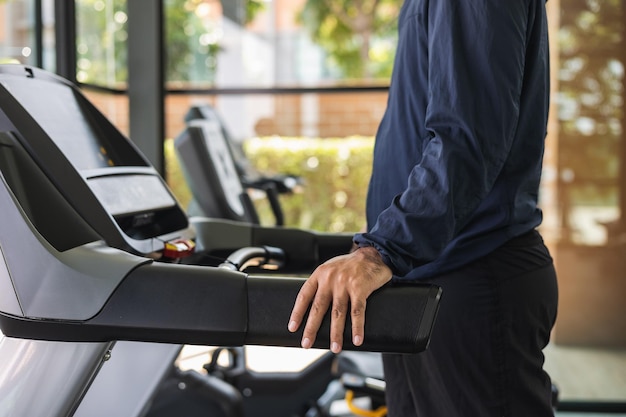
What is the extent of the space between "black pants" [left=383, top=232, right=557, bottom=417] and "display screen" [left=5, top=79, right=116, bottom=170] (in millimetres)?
612

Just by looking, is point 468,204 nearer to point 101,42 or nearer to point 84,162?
point 84,162

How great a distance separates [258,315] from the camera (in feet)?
3.10

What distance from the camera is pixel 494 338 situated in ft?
3.96

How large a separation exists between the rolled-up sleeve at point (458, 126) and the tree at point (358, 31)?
2995 mm

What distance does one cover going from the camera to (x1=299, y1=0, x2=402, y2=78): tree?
4.07m

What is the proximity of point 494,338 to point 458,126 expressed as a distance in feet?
1.14

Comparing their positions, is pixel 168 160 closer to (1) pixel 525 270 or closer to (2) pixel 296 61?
(2) pixel 296 61

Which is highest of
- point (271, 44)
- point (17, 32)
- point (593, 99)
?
point (271, 44)

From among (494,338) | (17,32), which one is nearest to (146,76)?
(17,32)

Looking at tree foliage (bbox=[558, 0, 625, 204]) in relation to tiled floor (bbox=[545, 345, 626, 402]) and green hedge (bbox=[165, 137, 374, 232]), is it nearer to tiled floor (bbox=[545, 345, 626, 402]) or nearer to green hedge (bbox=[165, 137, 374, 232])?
tiled floor (bbox=[545, 345, 626, 402])

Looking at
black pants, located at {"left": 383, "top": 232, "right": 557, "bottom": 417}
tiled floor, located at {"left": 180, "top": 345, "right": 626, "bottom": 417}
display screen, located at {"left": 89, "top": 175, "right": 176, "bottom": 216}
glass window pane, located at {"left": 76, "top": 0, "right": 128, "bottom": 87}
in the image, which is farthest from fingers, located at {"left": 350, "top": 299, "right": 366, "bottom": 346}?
tiled floor, located at {"left": 180, "top": 345, "right": 626, "bottom": 417}

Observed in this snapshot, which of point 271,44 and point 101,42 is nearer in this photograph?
point 101,42

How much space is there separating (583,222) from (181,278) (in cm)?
302

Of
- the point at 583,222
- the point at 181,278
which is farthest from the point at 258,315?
the point at 583,222
